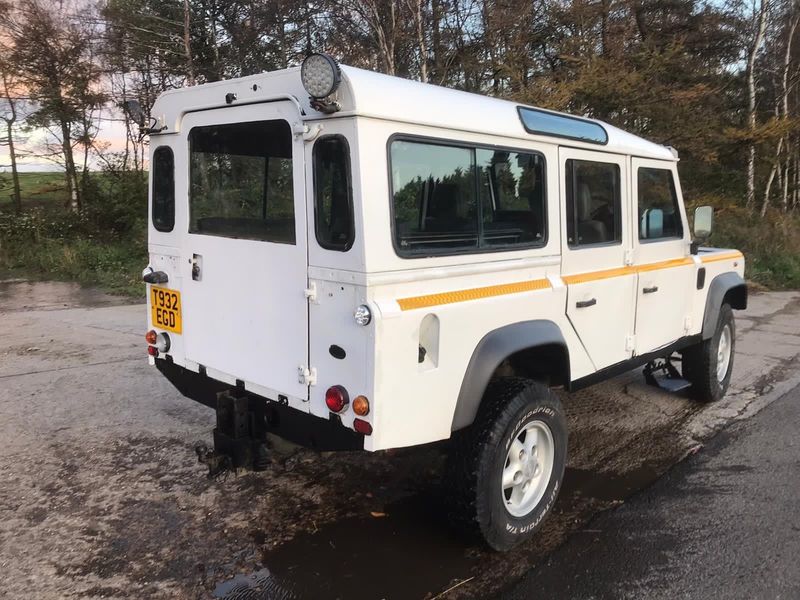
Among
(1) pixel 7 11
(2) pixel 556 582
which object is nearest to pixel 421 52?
(1) pixel 7 11

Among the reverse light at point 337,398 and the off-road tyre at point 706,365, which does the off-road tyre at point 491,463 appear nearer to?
the reverse light at point 337,398

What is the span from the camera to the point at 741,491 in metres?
3.91

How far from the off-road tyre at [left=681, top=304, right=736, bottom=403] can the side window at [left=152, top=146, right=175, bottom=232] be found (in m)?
4.21

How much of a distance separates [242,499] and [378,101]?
8.03 ft

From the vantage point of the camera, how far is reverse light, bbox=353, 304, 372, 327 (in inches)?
101

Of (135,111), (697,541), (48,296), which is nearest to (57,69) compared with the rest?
(48,296)

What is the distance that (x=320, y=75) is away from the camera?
2.52 m

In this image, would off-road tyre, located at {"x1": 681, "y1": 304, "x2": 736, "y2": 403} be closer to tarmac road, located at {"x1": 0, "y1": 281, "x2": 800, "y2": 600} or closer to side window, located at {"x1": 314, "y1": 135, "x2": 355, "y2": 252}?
tarmac road, located at {"x1": 0, "y1": 281, "x2": 800, "y2": 600}

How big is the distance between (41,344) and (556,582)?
679 centimetres

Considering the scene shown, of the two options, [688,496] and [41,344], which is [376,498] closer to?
[688,496]

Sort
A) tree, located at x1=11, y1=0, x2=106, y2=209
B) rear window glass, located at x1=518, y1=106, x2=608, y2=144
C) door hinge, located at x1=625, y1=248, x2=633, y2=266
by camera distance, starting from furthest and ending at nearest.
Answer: tree, located at x1=11, y1=0, x2=106, y2=209
door hinge, located at x1=625, y1=248, x2=633, y2=266
rear window glass, located at x1=518, y1=106, x2=608, y2=144

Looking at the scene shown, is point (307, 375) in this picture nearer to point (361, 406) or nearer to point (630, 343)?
point (361, 406)

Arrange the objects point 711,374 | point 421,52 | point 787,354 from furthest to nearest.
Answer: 1. point 421,52
2. point 787,354
3. point 711,374

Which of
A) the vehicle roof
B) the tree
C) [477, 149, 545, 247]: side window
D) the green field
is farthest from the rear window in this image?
the green field
